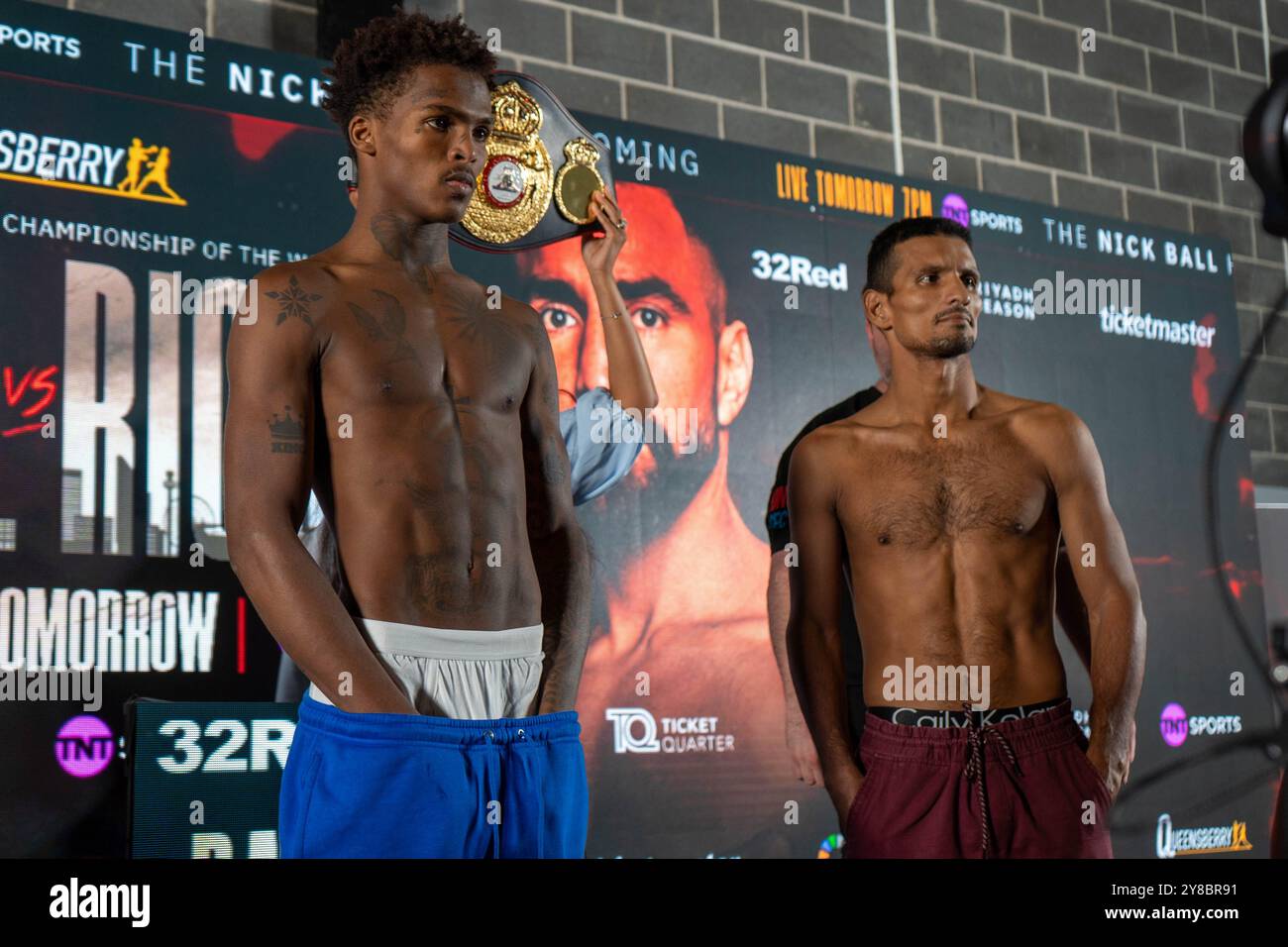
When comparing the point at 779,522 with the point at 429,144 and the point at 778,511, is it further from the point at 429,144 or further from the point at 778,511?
the point at 429,144

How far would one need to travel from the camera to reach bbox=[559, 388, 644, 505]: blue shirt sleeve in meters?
3.36

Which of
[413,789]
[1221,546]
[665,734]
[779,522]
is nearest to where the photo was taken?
[413,789]

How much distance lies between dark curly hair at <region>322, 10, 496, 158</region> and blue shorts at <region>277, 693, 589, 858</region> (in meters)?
0.83

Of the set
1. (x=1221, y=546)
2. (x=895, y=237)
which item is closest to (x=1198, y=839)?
(x=1221, y=546)

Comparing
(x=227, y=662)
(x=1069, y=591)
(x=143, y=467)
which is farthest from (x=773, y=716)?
(x=143, y=467)

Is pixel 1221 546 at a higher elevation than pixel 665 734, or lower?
higher


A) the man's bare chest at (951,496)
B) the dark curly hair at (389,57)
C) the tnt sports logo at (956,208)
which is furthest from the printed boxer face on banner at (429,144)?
the tnt sports logo at (956,208)

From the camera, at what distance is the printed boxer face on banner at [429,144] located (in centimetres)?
206

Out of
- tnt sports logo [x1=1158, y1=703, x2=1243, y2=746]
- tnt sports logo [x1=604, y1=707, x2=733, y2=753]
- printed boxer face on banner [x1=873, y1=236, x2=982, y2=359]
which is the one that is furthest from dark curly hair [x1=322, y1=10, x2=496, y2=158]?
tnt sports logo [x1=1158, y1=703, x2=1243, y2=746]

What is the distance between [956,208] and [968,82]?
0.66m

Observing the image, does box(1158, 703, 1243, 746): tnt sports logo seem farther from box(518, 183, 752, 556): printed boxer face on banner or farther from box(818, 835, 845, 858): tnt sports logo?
box(518, 183, 752, 556): printed boxer face on banner

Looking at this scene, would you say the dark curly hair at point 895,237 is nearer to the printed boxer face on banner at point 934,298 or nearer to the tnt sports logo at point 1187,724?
the printed boxer face on banner at point 934,298

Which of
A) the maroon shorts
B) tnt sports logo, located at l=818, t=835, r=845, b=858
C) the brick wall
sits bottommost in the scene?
tnt sports logo, located at l=818, t=835, r=845, b=858

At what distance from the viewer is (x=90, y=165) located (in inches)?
114
